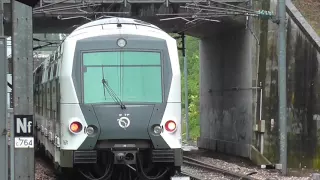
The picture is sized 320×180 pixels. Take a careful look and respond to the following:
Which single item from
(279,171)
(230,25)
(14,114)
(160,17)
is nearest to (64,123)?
(14,114)

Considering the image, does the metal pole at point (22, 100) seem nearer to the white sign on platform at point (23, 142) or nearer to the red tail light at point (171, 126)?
the white sign on platform at point (23, 142)

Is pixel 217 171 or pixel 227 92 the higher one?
pixel 227 92

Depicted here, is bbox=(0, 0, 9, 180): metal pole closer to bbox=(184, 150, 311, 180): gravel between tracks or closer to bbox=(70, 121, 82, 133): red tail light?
bbox=(70, 121, 82, 133): red tail light

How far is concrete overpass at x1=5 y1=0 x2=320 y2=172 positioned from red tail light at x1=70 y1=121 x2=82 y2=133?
5409 mm

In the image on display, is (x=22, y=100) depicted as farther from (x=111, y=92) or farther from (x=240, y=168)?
(x=240, y=168)

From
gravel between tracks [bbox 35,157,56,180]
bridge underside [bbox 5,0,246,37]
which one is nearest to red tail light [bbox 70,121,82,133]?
gravel between tracks [bbox 35,157,56,180]

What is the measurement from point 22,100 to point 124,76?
4192 millimetres

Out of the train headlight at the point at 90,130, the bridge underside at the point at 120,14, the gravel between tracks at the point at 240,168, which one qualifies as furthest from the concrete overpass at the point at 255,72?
the train headlight at the point at 90,130

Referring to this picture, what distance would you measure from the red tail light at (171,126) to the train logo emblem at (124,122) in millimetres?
697

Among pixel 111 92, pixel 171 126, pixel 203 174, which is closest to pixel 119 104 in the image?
pixel 111 92

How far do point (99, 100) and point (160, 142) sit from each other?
1.31m

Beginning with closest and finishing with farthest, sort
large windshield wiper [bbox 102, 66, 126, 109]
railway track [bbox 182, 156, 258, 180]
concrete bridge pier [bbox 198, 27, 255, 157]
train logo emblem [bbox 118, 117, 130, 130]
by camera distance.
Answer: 1. train logo emblem [bbox 118, 117, 130, 130]
2. large windshield wiper [bbox 102, 66, 126, 109]
3. railway track [bbox 182, 156, 258, 180]
4. concrete bridge pier [bbox 198, 27, 255, 157]

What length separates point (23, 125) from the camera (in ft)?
25.2

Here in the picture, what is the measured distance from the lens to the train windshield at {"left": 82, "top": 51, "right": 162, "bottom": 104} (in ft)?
38.0
